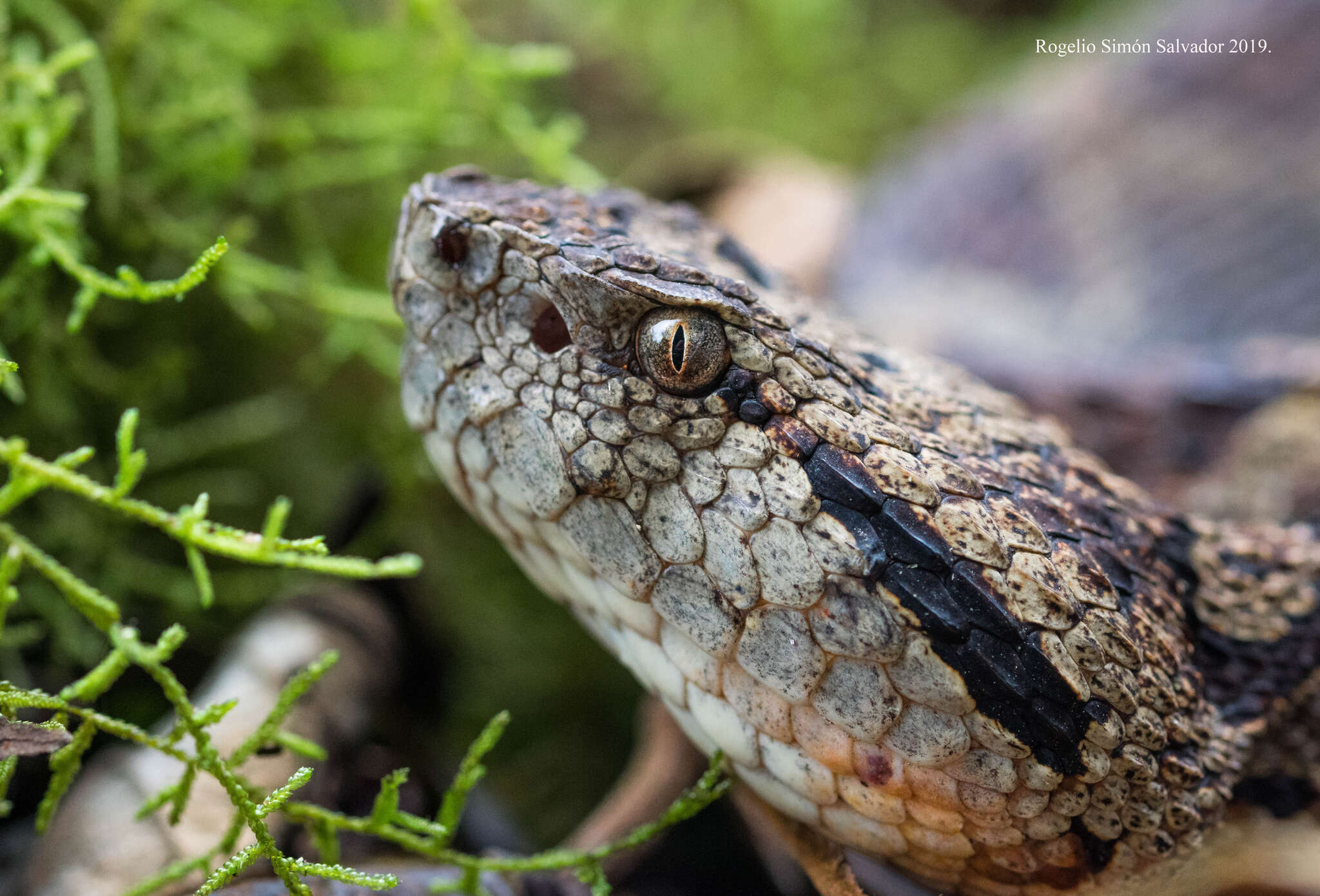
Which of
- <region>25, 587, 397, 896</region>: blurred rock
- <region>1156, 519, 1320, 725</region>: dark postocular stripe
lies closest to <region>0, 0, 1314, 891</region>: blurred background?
<region>25, 587, 397, 896</region>: blurred rock

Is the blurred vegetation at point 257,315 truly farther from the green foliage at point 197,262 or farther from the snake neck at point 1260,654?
the snake neck at point 1260,654

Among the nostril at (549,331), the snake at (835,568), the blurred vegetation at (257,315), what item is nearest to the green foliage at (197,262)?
the blurred vegetation at (257,315)

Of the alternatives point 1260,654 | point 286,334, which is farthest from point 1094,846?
point 286,334

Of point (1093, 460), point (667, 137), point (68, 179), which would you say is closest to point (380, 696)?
point (68, 179)

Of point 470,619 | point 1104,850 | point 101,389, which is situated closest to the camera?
point 1104,850

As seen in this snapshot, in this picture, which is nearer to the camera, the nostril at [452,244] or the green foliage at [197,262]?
the green foliage at [197,262]

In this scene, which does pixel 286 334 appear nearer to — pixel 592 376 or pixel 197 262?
pixel 197 262

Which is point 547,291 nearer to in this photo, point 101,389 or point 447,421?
point 447,421
